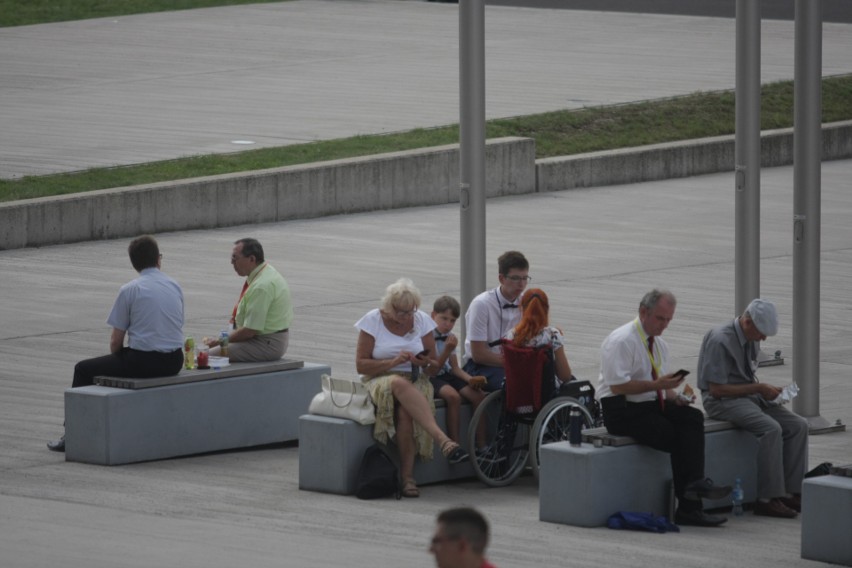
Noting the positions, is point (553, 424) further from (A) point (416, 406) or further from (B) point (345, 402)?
(B) point (345, 402)

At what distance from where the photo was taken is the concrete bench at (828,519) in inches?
384

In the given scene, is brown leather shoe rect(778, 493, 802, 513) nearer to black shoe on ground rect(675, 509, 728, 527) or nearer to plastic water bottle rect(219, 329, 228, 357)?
black shoe on ground rect(675, 509, 728, 527)

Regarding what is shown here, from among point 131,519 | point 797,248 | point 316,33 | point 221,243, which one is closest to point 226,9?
point 316,33

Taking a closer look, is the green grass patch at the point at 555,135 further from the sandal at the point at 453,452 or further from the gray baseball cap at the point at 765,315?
the gray baseball cap at the point at 765,315

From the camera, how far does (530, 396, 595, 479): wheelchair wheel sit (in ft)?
37.3

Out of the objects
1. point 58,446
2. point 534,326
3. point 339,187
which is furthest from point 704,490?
point 339,187

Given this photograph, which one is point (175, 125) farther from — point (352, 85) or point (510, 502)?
point (510, 502)

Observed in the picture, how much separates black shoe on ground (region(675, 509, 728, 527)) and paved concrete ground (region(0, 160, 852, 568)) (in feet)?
0.27

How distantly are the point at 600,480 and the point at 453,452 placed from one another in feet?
3.83

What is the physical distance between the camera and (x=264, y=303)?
12586 mm

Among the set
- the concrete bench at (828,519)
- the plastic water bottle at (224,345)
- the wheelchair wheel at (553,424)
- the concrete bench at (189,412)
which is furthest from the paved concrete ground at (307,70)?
the concrete bench at (828,519)

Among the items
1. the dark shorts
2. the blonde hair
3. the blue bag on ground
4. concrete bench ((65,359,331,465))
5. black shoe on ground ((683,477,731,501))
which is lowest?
the blue bag on ground

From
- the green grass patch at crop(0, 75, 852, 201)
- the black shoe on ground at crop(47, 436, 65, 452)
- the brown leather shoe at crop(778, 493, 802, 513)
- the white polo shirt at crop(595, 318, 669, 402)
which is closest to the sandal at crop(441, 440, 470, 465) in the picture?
the white polo shirt at crop(595, 318, 669, 402)

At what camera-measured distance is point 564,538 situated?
1023 cm
